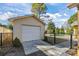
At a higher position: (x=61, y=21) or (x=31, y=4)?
(x=31, y=4)

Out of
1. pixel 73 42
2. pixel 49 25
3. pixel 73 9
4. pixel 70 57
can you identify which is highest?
pixel 73 9

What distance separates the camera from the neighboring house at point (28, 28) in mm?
5484

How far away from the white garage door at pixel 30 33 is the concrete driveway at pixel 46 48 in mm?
102

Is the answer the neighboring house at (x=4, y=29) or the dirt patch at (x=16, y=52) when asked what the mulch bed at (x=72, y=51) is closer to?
the dirt patch at (x=16, y=52)

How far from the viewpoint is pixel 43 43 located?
18.2 ft

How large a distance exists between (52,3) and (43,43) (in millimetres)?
977

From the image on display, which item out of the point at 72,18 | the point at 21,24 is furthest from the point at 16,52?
the point at 72,18

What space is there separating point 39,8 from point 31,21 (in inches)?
14.3

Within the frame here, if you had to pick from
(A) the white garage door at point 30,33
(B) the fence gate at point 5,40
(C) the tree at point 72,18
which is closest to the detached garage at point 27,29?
(A) the white garage door at point 30,33

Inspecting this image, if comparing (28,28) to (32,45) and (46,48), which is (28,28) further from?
(46,48)

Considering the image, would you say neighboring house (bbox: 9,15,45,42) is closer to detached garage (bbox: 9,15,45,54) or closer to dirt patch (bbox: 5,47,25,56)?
detached garage (bbox: 9,15,45,54)

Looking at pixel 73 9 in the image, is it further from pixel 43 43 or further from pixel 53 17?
pixel 43 43

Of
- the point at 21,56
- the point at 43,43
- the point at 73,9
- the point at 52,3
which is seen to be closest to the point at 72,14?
the point at 73,9

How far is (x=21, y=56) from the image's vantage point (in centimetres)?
555
